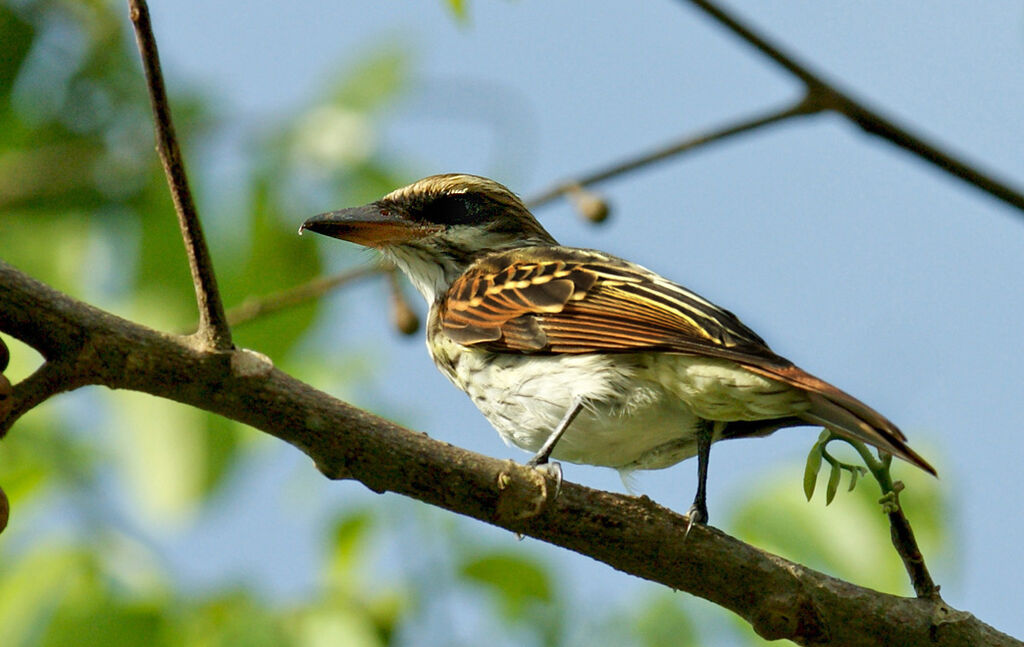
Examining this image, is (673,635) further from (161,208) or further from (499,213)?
(161,208)

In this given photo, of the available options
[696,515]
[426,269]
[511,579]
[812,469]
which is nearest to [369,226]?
[426,269]

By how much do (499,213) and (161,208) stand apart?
129 centimetres

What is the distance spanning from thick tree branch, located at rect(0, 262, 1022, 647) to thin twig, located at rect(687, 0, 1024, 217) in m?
1.12

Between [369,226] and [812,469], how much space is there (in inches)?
76.8

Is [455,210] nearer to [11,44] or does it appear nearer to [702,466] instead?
[702,466]

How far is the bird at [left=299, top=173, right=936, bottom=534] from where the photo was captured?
10.8 feet

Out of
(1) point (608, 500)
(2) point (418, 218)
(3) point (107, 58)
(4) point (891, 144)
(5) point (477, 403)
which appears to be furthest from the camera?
(3) point (107, 58)

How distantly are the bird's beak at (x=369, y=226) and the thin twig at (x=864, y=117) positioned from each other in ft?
4.58

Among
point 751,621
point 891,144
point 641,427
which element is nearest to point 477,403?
point 641,427

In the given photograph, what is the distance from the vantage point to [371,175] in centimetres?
470

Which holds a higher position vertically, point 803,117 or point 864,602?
point 803,117

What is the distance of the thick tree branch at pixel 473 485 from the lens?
2475 mm

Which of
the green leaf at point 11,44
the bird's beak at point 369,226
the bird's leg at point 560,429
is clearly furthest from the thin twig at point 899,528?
the green leaf at point 11,44

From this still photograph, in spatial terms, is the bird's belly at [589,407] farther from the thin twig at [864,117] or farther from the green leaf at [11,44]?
the green leaf at [11,44]
